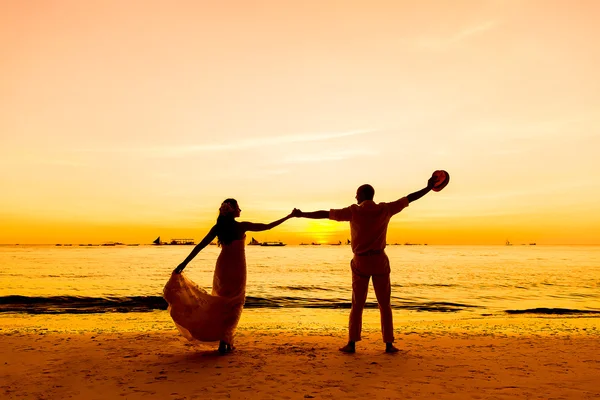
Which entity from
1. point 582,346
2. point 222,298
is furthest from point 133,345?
point 582,346

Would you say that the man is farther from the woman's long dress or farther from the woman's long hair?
the woman's long dress

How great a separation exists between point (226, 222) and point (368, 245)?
8.00 ft

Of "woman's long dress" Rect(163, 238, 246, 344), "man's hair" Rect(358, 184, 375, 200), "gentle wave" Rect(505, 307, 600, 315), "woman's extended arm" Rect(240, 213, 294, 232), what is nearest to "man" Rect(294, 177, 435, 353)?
"man's hair" Rect(358, 184, 375, 200)

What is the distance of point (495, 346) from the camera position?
335 inches

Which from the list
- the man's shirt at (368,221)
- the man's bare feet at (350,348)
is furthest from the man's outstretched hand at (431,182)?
the man's bare feet at (350,348)

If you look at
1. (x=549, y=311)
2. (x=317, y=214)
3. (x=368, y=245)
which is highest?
(x=317, y=214)

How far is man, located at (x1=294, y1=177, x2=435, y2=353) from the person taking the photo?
759 centimetres

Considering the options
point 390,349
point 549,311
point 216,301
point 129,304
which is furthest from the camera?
point 129,304

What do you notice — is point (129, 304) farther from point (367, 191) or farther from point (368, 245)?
point (367, 191)

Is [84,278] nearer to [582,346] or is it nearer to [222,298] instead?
[222,298]

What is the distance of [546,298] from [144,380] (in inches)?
906

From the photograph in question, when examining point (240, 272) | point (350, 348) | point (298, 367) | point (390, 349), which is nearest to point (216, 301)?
point (240, 272)

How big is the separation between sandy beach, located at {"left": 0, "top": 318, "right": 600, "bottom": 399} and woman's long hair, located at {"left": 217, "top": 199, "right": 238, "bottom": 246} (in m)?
1.99

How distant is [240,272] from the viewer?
779 cm
